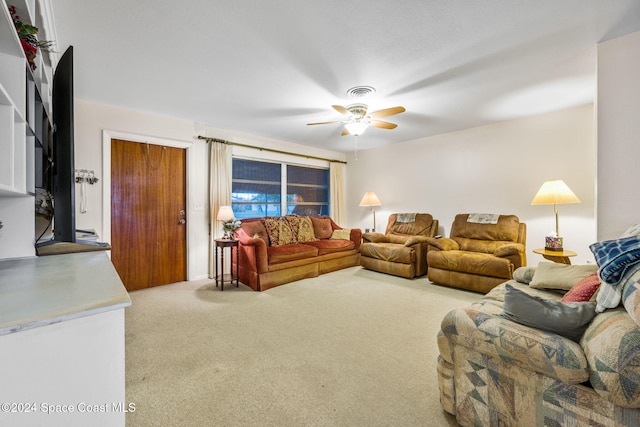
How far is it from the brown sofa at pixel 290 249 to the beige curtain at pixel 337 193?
2.67 feet

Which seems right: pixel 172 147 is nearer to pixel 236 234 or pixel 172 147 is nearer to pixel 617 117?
pixel 236 234

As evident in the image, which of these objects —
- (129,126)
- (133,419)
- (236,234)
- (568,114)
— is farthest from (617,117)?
(129,126)

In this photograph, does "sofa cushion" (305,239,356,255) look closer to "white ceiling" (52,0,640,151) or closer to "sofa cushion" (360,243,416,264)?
"sofa cushion" (360,243,416,264)

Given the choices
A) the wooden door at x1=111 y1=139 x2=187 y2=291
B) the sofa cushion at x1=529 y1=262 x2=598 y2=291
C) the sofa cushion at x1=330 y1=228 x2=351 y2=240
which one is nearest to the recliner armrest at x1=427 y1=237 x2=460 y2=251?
the sofa cushion at x1=330 y1=228 x2=351 y2=240

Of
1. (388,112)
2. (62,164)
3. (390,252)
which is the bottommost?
(390,252)

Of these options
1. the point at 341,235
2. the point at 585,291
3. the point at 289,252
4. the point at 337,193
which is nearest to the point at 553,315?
the point at 585,291

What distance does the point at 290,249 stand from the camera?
413cm

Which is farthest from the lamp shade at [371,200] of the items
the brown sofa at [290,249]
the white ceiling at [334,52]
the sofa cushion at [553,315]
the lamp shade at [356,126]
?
the sofa cushion at [553,315]

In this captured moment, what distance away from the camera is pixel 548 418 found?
1.12 meters

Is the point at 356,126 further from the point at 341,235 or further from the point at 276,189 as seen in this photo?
the point at 276,189

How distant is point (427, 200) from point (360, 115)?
2.61m

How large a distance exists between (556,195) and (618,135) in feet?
4.13

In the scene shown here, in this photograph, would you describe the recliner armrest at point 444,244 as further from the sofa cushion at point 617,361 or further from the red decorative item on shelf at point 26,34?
the red decorative item on shelf at point 26,34

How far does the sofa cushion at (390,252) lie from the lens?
4.25 metres
